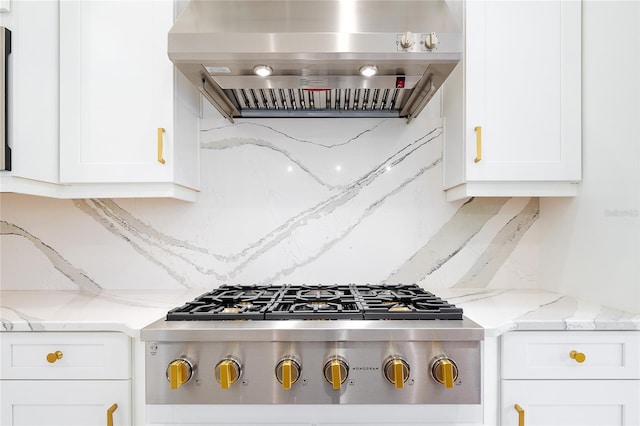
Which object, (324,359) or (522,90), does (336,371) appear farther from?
(522,90)

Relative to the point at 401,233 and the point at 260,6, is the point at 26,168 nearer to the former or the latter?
the point at 260,6

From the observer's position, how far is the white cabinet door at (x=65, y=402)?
3.83ft

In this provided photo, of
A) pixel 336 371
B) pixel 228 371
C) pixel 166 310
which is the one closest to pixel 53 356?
pixel 166 310

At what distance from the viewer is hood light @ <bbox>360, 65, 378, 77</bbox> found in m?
1.29

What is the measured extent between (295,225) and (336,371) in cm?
85

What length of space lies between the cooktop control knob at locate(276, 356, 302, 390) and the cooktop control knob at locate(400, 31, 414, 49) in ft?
3.14

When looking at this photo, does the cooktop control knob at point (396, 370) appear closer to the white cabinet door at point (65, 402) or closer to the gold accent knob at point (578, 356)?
the gold accent knob at point (578, 356)

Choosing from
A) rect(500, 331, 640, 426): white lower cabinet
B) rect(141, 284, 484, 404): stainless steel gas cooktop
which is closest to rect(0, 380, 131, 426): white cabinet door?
rect(141, 284, 484, 404): stainless steel gas cooktop

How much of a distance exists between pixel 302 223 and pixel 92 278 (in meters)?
0.96

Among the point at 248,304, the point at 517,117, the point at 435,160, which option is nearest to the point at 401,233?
the point at 435,160

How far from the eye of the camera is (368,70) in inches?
51.3

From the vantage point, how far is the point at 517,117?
1.46 meters

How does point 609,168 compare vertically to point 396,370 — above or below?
above

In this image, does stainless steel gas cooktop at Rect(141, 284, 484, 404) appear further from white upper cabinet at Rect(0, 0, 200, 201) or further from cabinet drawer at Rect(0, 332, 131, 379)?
white upper cabinet at Rect(0, 0, 200, 201)
